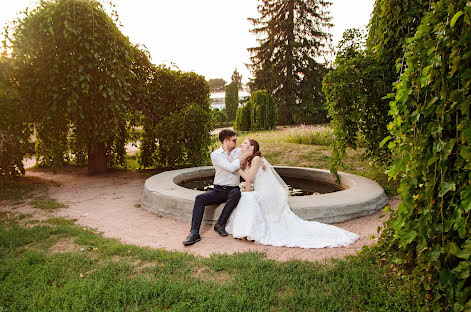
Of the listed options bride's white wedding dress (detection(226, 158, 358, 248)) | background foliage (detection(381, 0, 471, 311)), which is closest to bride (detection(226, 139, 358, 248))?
bride's white wedding dress (detection(226, 158, 358, 248))

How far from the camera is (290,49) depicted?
2770 cm

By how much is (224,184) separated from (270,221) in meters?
0.90

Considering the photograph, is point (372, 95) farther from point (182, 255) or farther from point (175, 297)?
point (175, 297)

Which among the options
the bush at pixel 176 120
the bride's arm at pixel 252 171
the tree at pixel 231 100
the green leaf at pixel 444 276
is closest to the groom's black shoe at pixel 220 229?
the bride's arm at pixel 252 171

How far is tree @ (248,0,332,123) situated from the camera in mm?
28100

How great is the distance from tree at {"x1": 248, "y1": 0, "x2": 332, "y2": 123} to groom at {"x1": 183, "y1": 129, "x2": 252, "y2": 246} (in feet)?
79.6

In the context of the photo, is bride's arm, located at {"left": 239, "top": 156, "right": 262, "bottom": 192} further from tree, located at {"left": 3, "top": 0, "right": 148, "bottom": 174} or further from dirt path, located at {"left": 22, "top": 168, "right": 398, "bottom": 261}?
tree, located at {"left": 3, "top": 0, "right": 148, "bottom": 174}

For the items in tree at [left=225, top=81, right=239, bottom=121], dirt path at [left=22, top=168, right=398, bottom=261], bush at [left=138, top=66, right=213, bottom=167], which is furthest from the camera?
tree at [left=225, top=81, right=239, bottom=121]

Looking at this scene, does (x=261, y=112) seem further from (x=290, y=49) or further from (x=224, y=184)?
(x=224, y=184)

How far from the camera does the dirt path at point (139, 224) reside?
3.91m

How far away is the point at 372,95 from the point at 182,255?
4637mm

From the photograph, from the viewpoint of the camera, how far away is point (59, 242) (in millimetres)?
4203

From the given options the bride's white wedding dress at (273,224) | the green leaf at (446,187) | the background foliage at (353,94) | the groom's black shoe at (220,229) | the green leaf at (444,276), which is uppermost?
the background foliage at (353,94)

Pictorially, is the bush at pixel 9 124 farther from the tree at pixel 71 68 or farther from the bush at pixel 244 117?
the bush at pixel 244 117
